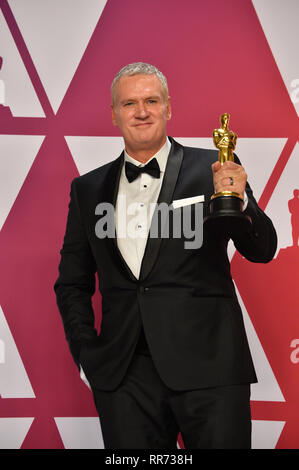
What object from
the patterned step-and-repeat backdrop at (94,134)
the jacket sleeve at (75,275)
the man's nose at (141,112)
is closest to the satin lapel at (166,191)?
the man's nose at (141,112)

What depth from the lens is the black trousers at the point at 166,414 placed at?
78.7 inches

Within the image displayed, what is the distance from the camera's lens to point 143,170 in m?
2.34

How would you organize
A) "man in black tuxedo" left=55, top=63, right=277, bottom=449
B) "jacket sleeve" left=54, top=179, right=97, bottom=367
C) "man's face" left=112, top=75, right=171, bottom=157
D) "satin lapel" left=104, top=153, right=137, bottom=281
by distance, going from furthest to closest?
"jacket sleeve" left=54, top=179, right=97, bottom=367, "man's face" left=112, top=75, right=171, bottom=157, "satin lapel" left=104, top=153, right=137, bottom=281, "man in black tuxedo" left=55, top=63, right=277, bottom=449

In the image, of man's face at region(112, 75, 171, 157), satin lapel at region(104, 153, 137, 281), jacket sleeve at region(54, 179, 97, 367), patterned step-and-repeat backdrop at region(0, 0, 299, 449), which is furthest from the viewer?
patterned step-and-repeat backdrop at region(0, 0, 299, 449)

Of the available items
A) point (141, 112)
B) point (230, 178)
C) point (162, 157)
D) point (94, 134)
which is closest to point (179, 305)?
point (230, 178)

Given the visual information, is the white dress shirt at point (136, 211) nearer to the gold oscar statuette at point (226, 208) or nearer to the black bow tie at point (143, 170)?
the black bow tie at point (143, 170)

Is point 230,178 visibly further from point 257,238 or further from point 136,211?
point 136,211

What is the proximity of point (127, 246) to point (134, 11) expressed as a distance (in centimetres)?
172

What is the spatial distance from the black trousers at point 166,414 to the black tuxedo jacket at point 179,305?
1.7 inches

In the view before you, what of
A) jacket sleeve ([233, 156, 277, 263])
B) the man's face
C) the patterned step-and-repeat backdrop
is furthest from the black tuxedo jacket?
the patterned step-and-repeat backdrop

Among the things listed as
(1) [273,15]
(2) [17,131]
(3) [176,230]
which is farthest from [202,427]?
(1) [273,15]

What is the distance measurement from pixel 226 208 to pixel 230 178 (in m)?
0.11

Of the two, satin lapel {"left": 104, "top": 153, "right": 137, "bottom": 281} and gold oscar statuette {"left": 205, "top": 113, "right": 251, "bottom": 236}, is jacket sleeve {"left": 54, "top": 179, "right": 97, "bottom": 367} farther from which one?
gold oscar statuette {"left": 205, "top": 113, "right": 251, "bottom": 236}

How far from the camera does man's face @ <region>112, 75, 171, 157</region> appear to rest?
2301 mm
